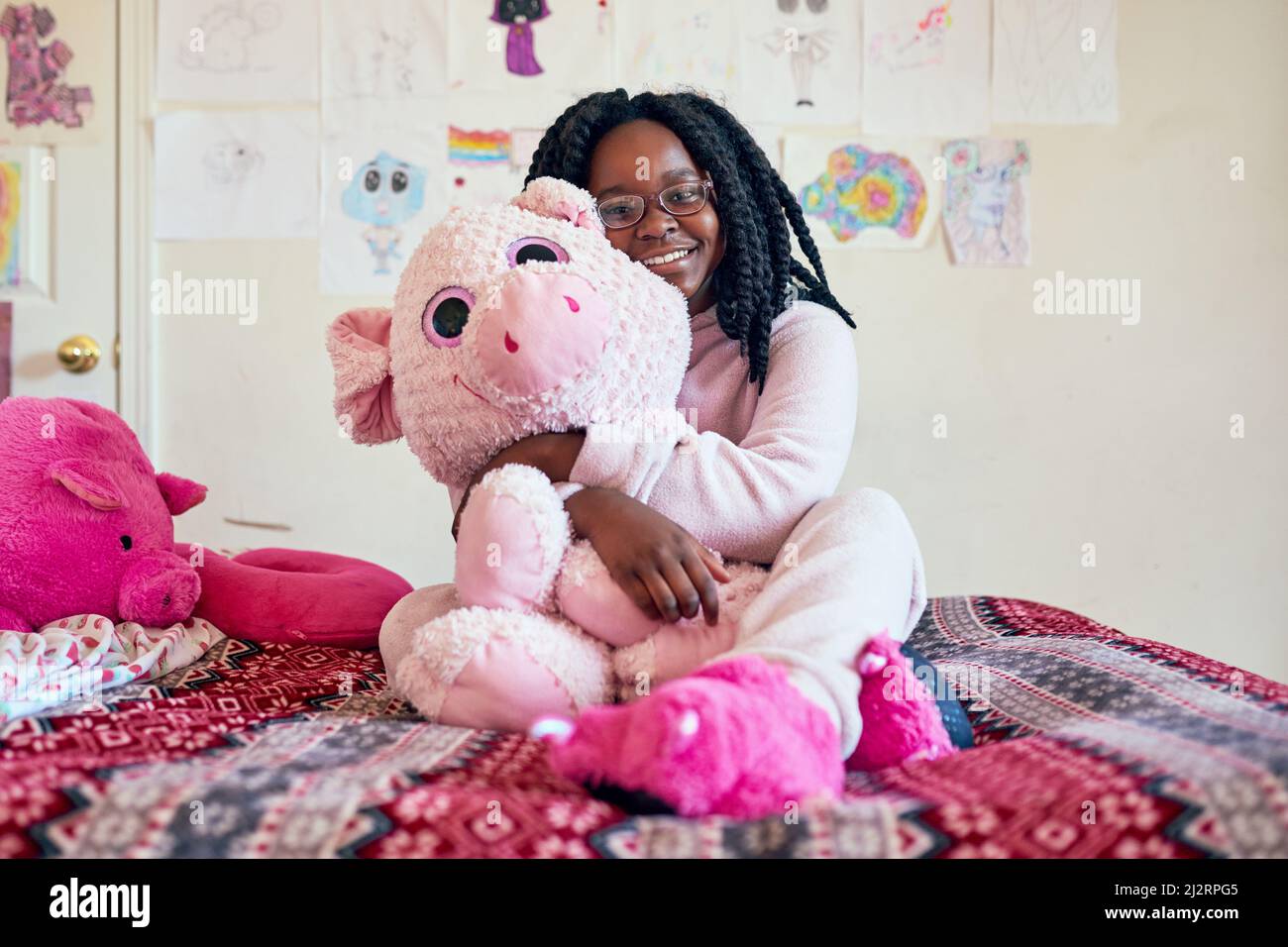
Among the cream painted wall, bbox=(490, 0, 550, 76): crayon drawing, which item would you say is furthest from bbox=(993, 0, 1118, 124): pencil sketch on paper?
bbox=(490, 0, 550, 76): crayon drawing

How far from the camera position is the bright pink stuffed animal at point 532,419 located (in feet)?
2.69

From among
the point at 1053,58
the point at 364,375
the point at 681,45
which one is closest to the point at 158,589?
the point at 364,375

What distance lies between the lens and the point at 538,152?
1274mm

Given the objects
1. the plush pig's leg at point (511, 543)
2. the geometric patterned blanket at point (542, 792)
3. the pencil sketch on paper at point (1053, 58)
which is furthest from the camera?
the pencil sketch on paper at point (1053, 58)

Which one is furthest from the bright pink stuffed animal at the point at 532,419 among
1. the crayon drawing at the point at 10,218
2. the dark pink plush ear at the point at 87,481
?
the crayon drawing at the point at 10,218

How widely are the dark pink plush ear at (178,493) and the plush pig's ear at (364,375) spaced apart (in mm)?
328

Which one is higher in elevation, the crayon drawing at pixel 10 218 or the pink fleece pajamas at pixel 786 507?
the crayon drawing at pixel 10 218

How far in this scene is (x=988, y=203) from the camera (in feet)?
6.36

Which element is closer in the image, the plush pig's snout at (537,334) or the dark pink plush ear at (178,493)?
the plush pig's snout at (537,334)

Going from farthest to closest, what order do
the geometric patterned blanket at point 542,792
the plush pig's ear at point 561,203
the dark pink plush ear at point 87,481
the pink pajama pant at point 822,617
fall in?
1. the dark pink plush ear at point 87,481
2. the plush pig's ear at point 561,203
3. the pink pajama pant at point 822,617
4. the geometric patterned blanket at point 542,792

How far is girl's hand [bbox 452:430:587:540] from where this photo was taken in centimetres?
90

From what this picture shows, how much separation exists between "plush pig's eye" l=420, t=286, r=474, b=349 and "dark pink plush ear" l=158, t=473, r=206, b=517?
0.50 m

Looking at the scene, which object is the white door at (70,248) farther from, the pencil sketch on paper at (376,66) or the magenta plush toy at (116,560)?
the magenta plush toy at (116,560)
